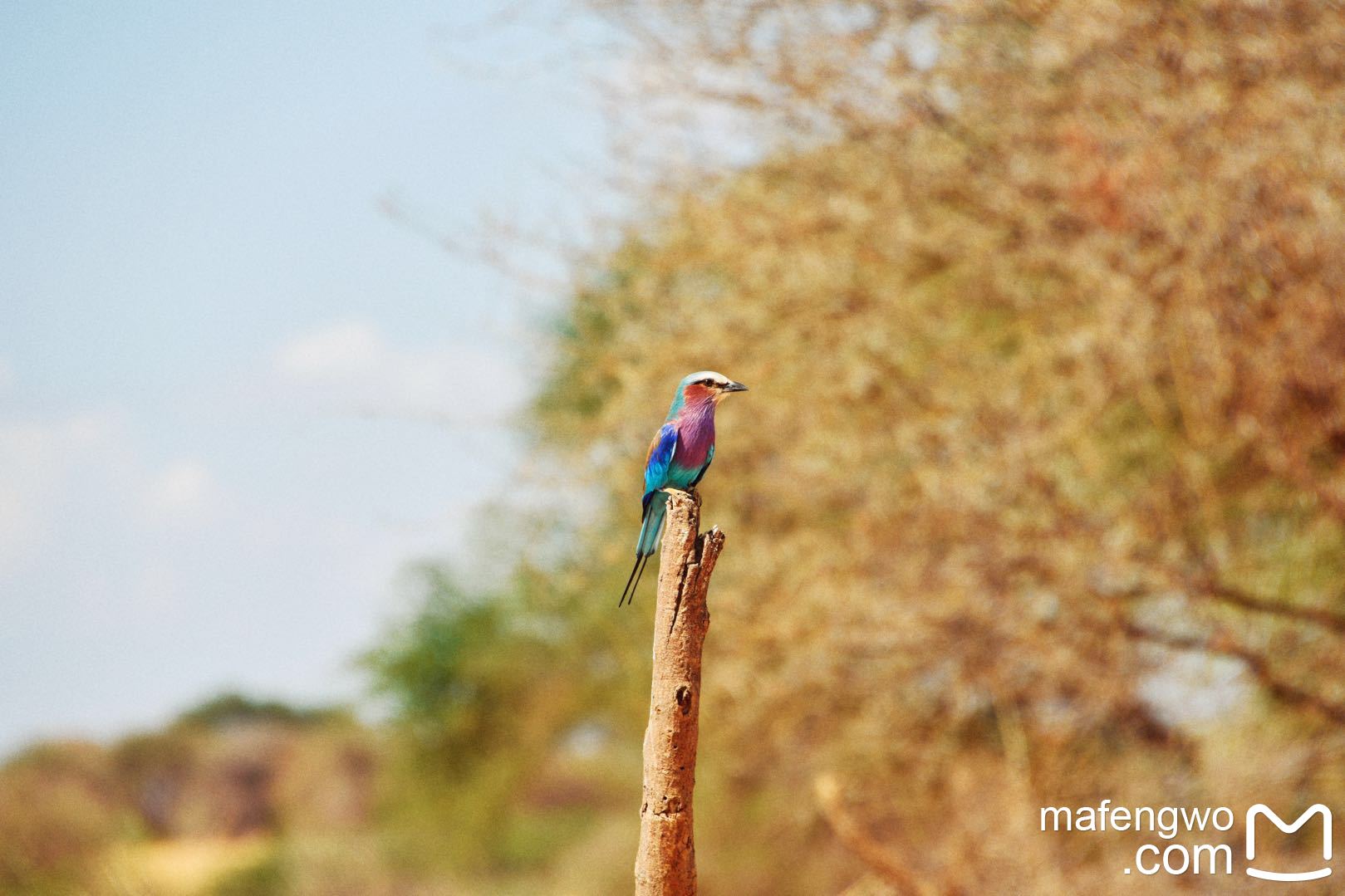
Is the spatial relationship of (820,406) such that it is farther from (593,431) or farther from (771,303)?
(593,431)

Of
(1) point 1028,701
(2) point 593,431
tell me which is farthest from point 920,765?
(2) point 593,431

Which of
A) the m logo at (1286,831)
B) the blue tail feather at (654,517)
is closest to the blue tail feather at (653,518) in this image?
the blue tail feather at (654,517)

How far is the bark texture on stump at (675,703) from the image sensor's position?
6.82 ft

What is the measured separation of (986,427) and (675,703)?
420 cm

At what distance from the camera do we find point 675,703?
2.13m

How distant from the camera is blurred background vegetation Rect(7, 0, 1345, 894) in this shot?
5539 mm

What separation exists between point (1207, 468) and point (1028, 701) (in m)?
1.51

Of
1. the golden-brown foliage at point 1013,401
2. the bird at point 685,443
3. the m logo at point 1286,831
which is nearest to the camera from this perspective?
the bird at point 685,443

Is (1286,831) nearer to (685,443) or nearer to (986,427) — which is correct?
(986,427)

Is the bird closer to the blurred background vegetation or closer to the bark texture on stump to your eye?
the bark texture on stump

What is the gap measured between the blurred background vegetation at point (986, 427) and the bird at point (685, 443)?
129 inches

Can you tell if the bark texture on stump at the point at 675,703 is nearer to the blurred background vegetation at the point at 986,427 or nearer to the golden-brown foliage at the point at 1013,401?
the blurred background vegetation at the point at 986,427

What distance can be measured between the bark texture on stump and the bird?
0.10 feet

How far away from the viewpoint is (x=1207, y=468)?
6754 mm
